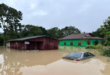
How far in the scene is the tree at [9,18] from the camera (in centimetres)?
3516

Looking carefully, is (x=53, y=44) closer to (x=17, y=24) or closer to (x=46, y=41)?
(x=46, y=41)

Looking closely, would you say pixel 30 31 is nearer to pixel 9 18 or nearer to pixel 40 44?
pixel 9 18

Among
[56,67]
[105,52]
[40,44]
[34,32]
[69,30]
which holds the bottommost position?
[56,67]

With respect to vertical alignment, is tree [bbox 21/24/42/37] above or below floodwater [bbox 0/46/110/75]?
above

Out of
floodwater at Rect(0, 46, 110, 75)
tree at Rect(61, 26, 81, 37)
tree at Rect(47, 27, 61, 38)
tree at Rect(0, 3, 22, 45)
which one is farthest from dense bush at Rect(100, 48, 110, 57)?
tree at Rect(61, 26, 81, 37)

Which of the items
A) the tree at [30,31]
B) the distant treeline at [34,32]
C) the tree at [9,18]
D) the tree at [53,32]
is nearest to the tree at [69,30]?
the distant treeline at [34,32]

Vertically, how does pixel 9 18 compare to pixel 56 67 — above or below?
above

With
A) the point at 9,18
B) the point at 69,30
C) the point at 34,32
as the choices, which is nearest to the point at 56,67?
the point at 9,18

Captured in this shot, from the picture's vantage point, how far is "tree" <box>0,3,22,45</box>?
3516 cm

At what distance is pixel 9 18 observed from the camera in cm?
3675

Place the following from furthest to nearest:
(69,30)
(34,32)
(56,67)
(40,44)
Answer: (69,30)
(34,32)
(40,44)
(56,67)

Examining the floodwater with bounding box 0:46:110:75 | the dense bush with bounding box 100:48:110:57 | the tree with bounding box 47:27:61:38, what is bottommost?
the floodwater with bounding box 0:46:110:75

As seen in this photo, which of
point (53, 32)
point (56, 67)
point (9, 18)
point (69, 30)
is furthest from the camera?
point (69, 30)

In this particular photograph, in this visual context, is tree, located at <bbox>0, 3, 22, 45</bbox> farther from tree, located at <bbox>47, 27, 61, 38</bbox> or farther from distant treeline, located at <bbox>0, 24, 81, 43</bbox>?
tree, located at <bbox>47, 27, 61, 38</bbox>
